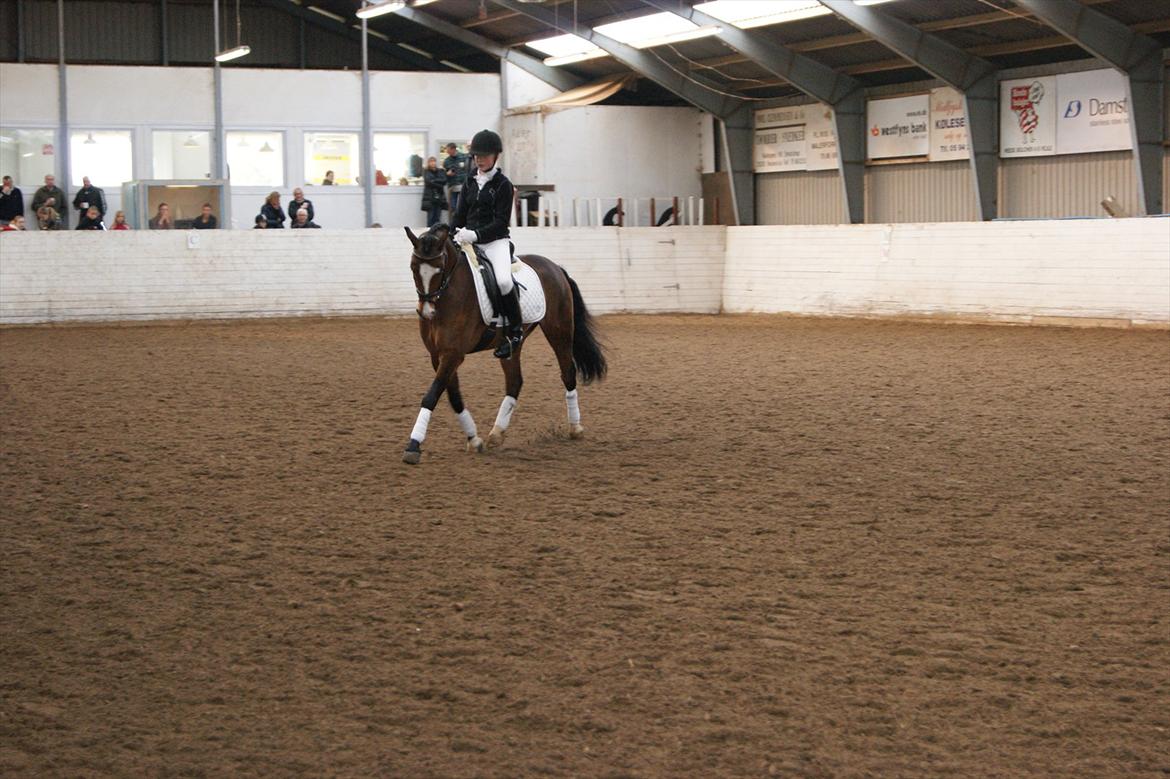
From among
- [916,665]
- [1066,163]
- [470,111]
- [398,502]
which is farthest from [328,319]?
[916,665]

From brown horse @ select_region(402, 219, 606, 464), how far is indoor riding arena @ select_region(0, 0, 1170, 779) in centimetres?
3

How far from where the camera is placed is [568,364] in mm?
10000

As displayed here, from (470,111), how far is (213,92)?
550cm

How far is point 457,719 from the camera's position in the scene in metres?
4.18

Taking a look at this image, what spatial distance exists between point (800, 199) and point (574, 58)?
5769 mm

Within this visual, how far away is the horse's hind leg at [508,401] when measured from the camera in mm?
9398

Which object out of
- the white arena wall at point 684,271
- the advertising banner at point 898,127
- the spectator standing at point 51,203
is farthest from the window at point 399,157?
the advertising banner at point 898,127

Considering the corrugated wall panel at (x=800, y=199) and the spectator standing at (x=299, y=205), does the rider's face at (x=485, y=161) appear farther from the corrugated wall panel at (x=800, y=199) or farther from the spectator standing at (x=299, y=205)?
the corrugated wall panel at (x=800, y=199)

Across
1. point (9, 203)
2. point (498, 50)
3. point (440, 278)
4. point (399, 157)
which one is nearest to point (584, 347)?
point (440, 278)

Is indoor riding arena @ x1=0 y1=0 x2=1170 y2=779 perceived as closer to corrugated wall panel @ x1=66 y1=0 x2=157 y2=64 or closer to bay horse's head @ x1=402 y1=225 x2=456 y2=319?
bay horse's head @ x1=402 y1=225 x2=456 y2=319

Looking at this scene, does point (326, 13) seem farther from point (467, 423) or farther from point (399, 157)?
point (467, 423)

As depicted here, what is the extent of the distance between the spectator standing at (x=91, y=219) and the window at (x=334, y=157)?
538 cm

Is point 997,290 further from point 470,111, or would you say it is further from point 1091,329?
point 470,111

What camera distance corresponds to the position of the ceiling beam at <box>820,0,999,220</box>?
22.4 metres
